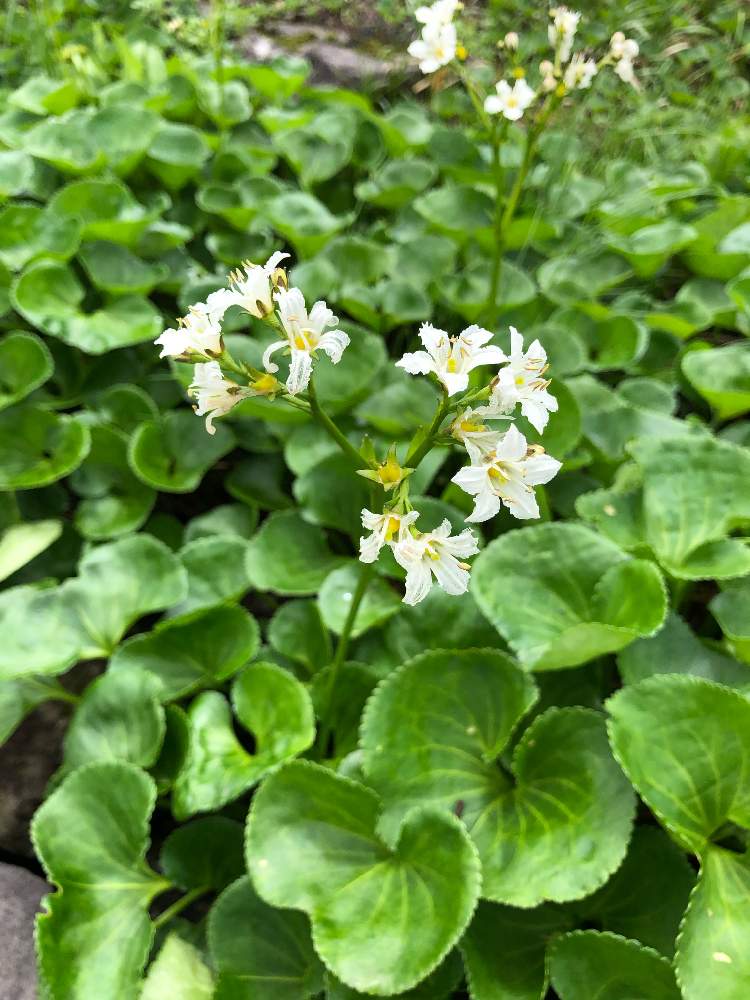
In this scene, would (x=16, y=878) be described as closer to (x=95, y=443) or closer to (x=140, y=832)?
(x=140, y=832)

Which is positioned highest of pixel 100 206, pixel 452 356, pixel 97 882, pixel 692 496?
pixel 452 356

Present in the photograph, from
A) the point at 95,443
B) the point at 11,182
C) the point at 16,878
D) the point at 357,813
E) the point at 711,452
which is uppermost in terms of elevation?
the point at 11,182

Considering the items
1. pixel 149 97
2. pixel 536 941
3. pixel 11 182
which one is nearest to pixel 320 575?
pixel 536 941

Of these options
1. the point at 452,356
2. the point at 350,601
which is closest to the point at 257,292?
the point at 452,356

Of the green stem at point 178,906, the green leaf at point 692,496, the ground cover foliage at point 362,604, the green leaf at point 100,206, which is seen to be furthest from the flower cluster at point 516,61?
the green stem at point 178,906

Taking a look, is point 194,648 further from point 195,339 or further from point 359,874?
point 195,339

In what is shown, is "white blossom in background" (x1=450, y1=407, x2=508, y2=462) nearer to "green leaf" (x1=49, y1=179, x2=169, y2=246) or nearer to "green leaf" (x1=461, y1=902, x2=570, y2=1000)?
"green leaf" (x1=461, y1=902, x2=570, y2=1000)
